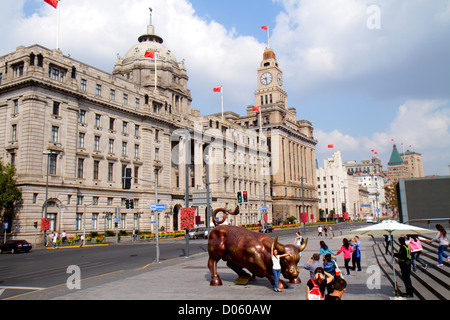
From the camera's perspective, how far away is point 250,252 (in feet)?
44.7

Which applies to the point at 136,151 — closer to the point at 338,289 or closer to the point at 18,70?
the point at 18,70

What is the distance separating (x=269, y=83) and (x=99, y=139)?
272 ft

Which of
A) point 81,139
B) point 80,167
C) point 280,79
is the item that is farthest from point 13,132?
point 280,79

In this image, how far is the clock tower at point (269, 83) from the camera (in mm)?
123744

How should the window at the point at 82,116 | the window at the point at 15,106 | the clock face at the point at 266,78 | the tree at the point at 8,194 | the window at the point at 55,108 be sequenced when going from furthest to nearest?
the clock face at the point at 266,78
the window at the point at 82,116
the window at the point at 55,108
the window at the point at 15,106
the tree at the point at 8,194

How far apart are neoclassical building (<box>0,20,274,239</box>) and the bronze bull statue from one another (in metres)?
13.1

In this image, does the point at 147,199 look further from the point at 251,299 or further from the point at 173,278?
the point at 251,299

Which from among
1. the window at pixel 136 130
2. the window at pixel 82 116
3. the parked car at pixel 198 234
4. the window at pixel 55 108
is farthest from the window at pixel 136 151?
the parked car at pixel 198 234

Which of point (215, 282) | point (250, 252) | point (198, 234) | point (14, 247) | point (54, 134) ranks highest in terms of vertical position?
point (54, 134)

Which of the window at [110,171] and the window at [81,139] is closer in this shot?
the window at [81,139]

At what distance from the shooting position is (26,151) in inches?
1699

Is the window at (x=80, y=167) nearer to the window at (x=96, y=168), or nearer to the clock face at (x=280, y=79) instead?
the window at (x=96, y=168)

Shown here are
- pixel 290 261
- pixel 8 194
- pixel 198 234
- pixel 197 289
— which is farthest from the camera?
pixel 198 234

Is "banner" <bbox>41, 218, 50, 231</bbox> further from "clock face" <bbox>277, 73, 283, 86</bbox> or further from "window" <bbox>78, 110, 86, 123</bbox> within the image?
"clock face" <bbox>277, 73, 283, 86</bbox>
